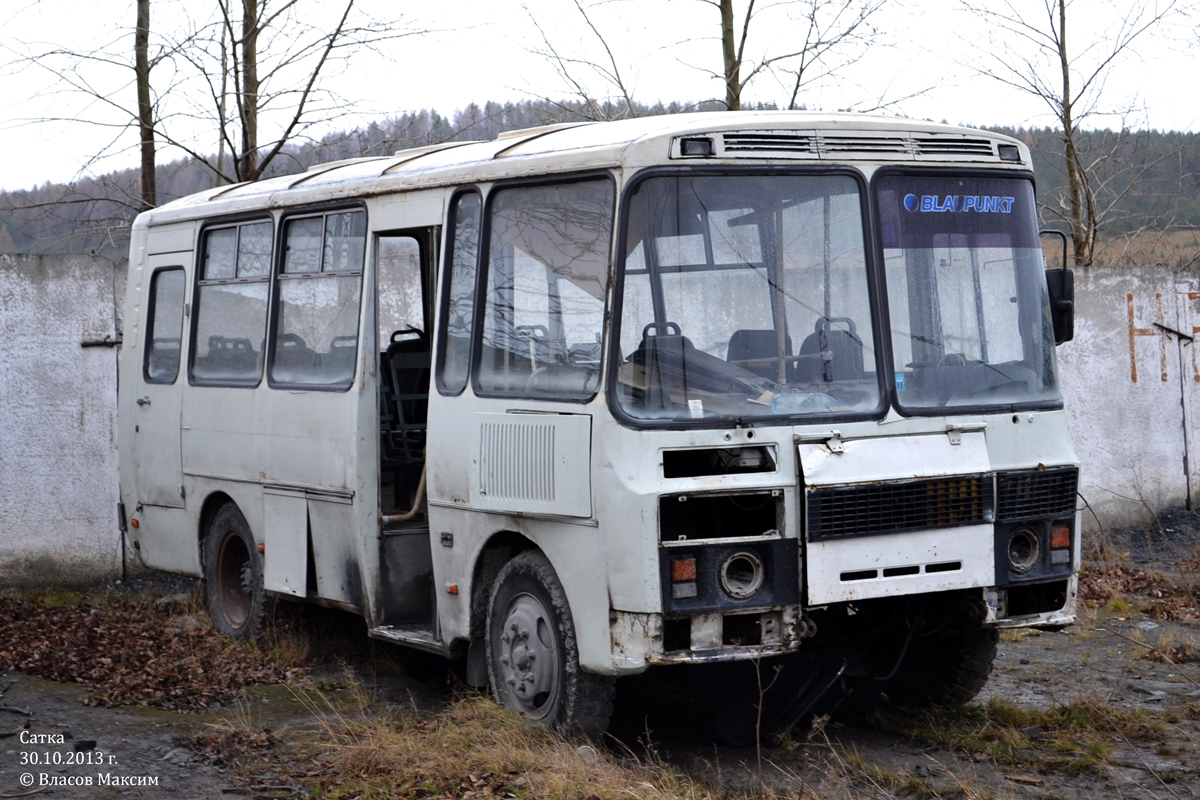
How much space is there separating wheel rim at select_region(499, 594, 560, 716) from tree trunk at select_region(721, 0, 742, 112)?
24.1 feet

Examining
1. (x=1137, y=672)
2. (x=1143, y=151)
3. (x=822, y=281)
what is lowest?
(x=1137, y=672)

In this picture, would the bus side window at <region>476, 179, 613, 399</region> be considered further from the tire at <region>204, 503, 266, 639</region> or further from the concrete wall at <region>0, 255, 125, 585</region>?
the concrete wall at <region>0, 255, 125, 585</region>

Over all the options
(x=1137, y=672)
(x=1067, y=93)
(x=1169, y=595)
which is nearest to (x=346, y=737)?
(x=1137, y=672)

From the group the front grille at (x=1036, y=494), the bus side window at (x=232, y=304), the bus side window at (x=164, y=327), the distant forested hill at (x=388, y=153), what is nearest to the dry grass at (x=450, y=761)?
the front grille at (x=1036, y=494)

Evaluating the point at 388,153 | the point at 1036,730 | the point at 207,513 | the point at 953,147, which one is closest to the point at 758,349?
the point at 953,147

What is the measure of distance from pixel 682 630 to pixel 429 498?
1.80m

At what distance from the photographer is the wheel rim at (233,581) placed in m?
9.48

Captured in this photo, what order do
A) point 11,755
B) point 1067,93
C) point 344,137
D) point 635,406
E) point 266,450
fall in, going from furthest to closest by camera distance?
point 1067,93 → point 344,137 → point 266,450 → point 11,755 → point 635,406

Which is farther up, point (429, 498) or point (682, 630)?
point (429, 498)

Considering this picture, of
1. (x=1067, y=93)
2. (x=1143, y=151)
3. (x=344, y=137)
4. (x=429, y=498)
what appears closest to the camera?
(x=429, y=498)

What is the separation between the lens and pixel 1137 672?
7941 millimetres

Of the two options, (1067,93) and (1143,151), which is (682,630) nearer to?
(1067,93)

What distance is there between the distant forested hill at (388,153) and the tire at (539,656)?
21.1ft

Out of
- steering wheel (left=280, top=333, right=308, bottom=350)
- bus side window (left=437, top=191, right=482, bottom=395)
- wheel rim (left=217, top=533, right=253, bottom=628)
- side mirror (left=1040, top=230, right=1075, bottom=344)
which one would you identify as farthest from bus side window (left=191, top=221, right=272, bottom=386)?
side mirror (left=1040, top=230, right=1075, bottom=344)
